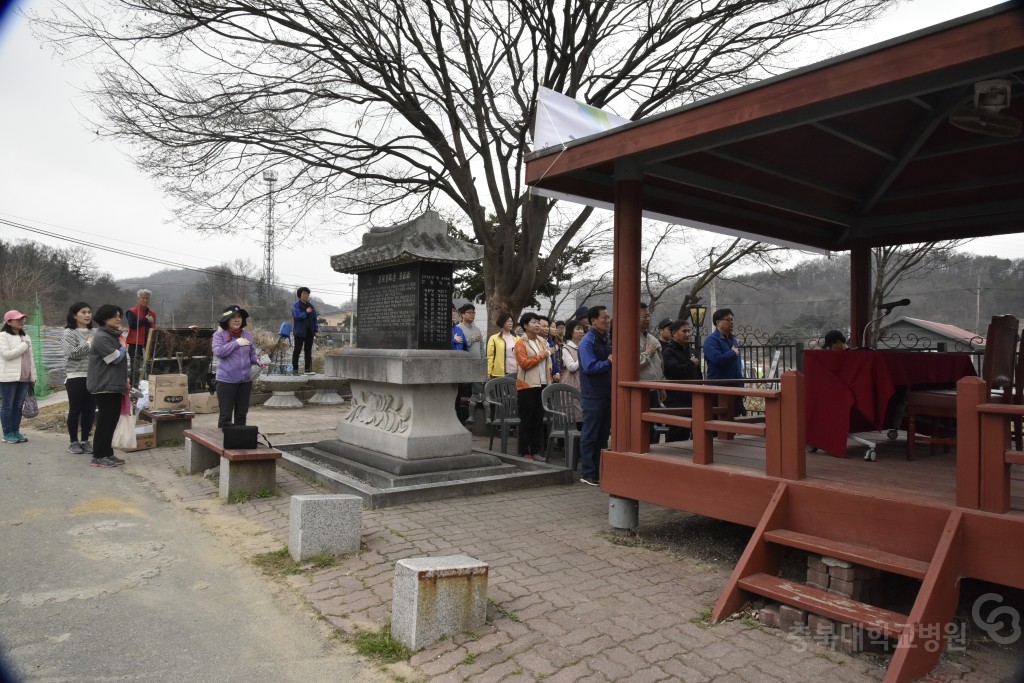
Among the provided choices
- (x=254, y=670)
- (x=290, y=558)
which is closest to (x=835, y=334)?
(x=290, y=558)

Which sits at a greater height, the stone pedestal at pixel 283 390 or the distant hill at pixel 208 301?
the distant hill at pixel 208 301

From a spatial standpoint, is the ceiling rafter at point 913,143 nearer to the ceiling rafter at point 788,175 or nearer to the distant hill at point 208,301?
the ceiling rafter at point 788,175

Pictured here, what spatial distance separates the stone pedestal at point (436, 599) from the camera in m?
3.18

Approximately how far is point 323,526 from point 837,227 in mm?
6640

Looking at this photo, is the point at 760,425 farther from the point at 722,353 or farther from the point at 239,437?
the point at 239,437

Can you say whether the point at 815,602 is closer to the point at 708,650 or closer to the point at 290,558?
the point at 708,650

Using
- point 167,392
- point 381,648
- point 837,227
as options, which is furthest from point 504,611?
point 167,392

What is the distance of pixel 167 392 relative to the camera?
964 cm

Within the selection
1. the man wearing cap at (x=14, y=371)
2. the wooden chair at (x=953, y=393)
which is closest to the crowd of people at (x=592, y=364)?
the wooden chair at (x=953, y=393)

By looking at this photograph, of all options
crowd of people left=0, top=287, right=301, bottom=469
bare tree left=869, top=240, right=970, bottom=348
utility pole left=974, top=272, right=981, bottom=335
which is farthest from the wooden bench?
utility pole left=974, top=272, right=981, bottom=335

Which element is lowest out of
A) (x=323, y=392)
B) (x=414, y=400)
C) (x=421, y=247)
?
(x=323, y=392)

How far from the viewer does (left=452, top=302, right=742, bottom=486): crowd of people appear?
6.39 m

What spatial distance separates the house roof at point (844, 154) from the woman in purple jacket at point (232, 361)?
4673 mm

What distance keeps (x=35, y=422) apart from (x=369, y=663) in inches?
431
